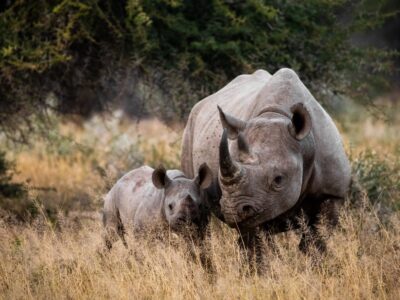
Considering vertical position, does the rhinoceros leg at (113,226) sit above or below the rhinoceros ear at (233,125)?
below

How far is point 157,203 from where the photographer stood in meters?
7.93

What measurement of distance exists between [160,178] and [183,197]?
0.35m

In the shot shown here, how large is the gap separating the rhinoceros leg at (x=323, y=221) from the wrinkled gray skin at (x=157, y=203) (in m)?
0.85

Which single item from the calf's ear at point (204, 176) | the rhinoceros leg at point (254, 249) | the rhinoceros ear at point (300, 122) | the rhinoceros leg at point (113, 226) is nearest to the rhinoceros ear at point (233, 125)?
the rhinoceros ear at point (300, 122)

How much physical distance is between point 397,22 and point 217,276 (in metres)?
24.9

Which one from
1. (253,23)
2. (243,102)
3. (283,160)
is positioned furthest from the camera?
(253,23)

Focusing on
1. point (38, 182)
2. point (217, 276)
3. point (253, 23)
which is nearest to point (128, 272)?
point (217, 276)

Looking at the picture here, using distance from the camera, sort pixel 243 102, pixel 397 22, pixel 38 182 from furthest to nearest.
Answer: pixel 397 22 → pixel 38 182 → pixel 243 102

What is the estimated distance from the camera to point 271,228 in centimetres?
749

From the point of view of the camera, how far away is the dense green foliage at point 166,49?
10.7m

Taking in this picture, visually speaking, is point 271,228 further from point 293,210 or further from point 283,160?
point 283,160

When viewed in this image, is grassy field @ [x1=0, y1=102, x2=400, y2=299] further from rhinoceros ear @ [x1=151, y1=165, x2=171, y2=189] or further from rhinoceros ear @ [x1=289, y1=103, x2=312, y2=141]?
rhinoceros ear @ [x1=289, y1=103, x2=312, y2=141]

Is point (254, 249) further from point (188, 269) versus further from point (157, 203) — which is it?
point (157, 203)

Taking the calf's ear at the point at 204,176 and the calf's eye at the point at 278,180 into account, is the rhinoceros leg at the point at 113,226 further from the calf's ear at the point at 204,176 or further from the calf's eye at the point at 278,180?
the calf's eye at the point at 278,180
